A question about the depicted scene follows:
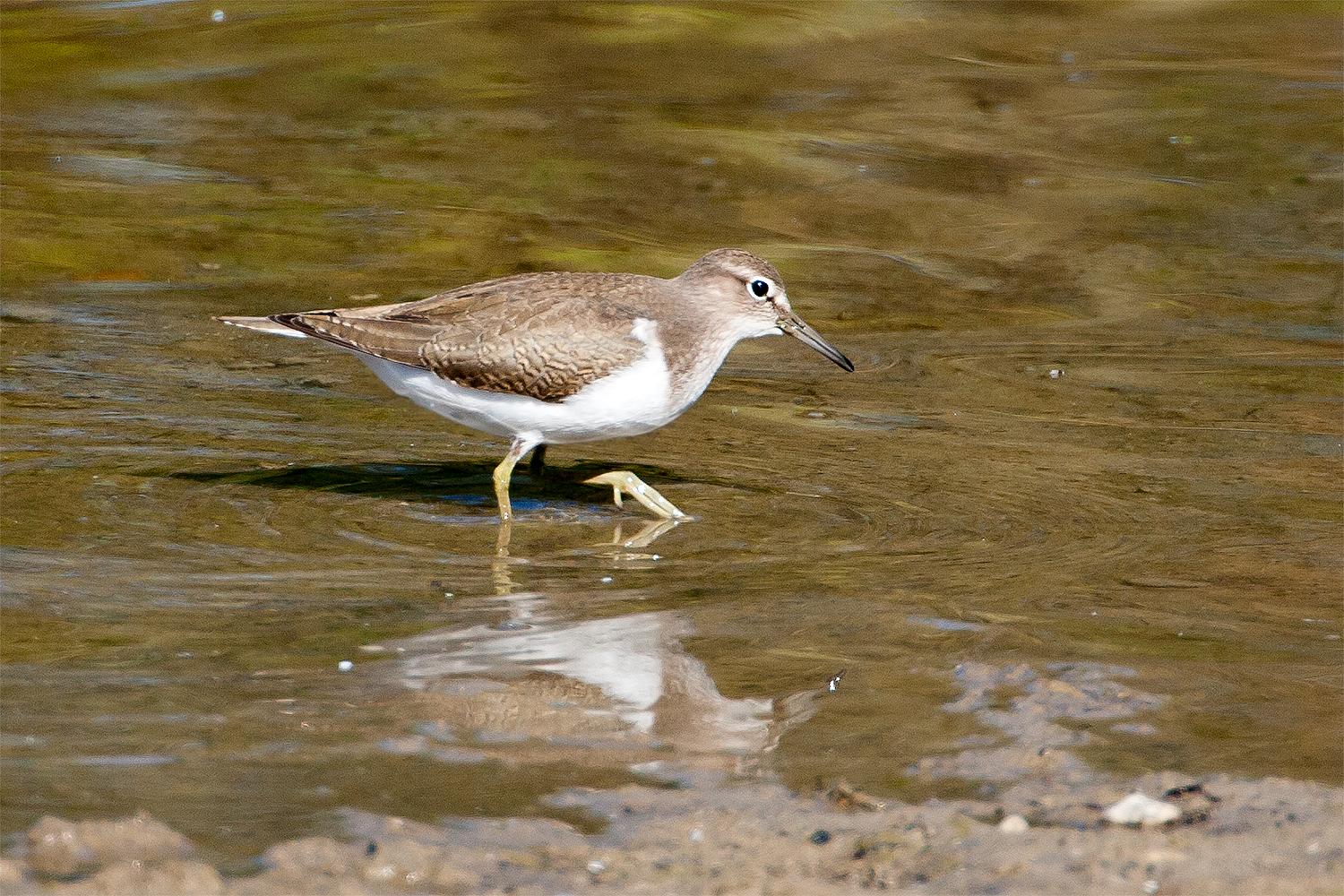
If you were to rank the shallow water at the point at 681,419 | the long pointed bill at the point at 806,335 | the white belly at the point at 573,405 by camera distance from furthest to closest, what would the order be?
1. the long pointed bill at the point at 806,335
2. the white belly at the point at 573,405
3. the shallow water at the point at 681,419

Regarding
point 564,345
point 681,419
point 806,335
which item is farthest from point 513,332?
point 681,419

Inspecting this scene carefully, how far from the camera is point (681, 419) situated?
31.7 ft

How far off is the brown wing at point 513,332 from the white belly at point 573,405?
53 mm

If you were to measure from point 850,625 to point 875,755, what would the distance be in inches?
47.0

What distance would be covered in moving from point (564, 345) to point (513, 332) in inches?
11.2

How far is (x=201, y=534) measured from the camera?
727 centimetres

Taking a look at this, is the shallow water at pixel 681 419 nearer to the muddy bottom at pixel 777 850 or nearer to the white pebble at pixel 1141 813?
the muddy bottom at pixel 777 850

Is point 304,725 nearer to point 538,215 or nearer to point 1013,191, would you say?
point 538,215

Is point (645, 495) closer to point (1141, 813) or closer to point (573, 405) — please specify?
point (573, 405)

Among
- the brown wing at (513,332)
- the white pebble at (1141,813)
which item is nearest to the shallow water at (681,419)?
the white pebble at (1141,813)

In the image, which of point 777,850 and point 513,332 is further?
point 513,332

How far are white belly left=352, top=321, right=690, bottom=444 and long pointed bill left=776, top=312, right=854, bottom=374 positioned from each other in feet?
2.92

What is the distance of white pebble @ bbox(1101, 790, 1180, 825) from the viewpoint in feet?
15.5

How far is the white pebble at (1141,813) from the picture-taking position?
4.72 m
